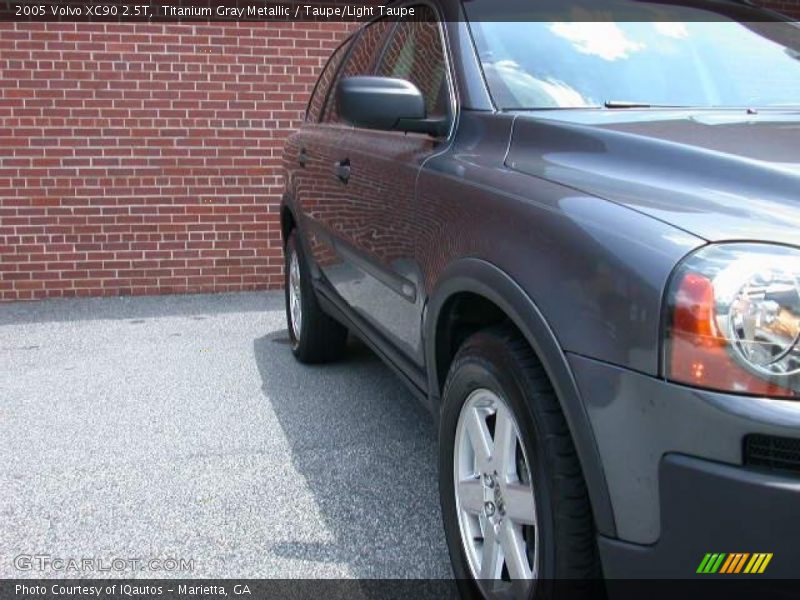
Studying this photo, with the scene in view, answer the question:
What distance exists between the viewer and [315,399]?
464 cm

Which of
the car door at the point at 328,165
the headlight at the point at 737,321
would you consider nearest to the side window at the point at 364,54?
the car door at the point at 328,165

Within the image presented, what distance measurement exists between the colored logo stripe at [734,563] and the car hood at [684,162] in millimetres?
583

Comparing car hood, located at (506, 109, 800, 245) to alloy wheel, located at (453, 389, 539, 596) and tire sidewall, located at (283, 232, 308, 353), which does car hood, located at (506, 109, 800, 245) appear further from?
tire sidewall, located at (283, 232, 308, 353)

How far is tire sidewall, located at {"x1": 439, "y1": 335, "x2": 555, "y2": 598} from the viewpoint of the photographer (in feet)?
6.48

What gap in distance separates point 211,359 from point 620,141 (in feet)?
12.4

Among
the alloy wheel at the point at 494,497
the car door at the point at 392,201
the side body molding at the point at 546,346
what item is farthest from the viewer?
the car door at the point at 392,201

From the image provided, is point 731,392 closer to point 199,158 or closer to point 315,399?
point 315,399

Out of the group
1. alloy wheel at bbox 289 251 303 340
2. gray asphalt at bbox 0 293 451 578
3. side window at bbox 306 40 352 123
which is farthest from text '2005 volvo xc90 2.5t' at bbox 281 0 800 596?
alloy wheel at bbox 289 251 303 340

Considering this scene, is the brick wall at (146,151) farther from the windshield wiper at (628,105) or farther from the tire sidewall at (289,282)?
the windshield wiper at (628,105)

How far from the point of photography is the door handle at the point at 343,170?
3.82m

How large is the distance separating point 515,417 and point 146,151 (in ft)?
19.4

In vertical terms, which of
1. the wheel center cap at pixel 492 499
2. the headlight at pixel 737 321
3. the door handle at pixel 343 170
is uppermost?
the headlight at pixel 737 321

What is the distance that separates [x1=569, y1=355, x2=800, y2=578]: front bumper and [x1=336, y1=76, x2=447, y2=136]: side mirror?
1.37 metres

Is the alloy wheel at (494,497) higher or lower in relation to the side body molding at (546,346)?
lower
